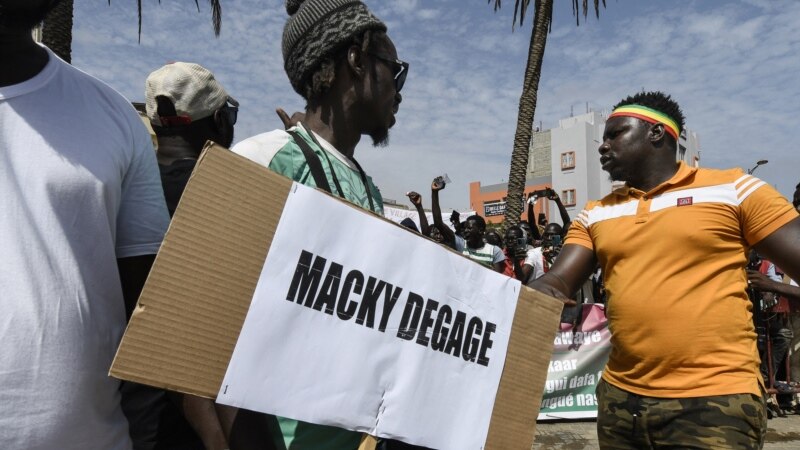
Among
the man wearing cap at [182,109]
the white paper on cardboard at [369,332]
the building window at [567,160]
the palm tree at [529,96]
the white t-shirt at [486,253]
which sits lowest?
the white paper on cardboard at [369,332]

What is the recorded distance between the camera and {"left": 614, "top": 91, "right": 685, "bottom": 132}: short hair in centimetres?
276

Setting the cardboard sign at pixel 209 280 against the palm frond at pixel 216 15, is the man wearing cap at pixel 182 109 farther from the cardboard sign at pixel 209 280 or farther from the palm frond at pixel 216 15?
the palm frond at pixel 216 15

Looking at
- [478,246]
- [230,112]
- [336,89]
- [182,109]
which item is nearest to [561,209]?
[478,246]

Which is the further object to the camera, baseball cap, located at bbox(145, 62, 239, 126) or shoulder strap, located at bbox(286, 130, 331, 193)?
baseball cap, located at bbox(145, 62, 239, 126)

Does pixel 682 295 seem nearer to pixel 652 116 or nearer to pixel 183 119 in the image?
pixel 652 116

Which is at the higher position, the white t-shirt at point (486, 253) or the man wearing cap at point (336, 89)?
the white t-shirt at point (486, 253)

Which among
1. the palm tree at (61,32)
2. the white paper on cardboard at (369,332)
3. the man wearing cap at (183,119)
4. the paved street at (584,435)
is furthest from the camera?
the palm tree at (61,32)

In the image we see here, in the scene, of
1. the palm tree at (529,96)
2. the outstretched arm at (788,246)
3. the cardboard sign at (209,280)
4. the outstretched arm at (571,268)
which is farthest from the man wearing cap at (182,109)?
the palm tree at (529,96)

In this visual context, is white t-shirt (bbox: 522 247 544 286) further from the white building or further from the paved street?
the white building

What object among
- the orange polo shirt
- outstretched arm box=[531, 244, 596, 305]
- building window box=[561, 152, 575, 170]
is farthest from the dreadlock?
building window box=[561, 152, 575, 170]

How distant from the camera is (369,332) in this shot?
1.27m

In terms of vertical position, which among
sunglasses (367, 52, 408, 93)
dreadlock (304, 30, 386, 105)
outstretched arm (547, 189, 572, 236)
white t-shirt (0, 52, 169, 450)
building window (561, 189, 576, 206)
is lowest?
white t-shirt (0, 52, 169, 450)

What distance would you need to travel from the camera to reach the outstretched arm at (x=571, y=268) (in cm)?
259

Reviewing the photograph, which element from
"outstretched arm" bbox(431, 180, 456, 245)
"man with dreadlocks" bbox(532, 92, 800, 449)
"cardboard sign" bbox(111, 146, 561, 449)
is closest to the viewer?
"cardboard sign" bbox(111, 146, 561, 449)
